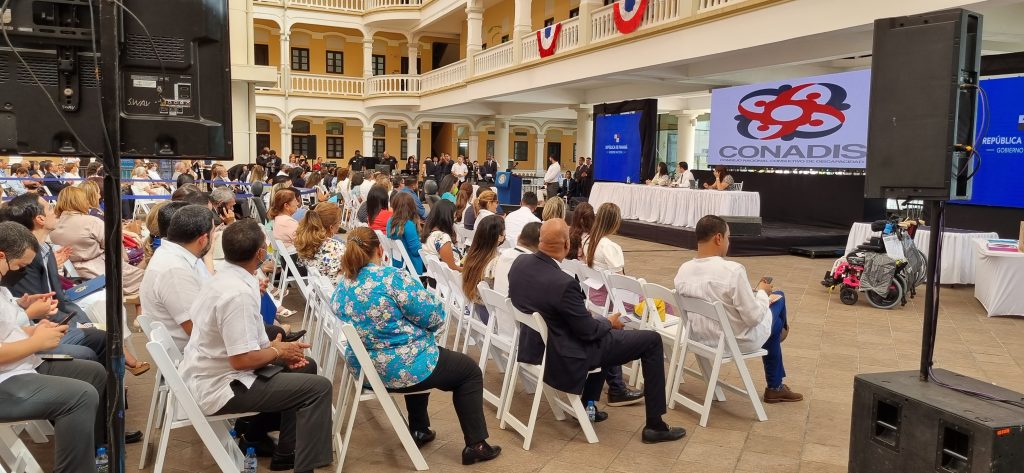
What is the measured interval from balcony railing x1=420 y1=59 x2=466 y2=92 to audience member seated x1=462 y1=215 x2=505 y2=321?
16643 mm

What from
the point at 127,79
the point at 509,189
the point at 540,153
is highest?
the point at 540,153

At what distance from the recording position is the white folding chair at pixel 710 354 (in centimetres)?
397

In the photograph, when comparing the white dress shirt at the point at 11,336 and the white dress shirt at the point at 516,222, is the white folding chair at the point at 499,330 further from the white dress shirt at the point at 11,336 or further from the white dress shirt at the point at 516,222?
the white dress shirt at the point at 516,222

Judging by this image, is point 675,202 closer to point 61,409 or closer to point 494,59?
point 494,59

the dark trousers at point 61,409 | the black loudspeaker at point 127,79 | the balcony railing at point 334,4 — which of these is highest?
the balcony railing at point 334,4

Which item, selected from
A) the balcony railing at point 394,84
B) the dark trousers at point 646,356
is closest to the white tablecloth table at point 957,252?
the dark trousers at point 646,356

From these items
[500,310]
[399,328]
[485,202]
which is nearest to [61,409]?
[399,328]

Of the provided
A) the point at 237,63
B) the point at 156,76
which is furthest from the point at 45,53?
the point at 237,63

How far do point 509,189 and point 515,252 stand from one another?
15.5 meters

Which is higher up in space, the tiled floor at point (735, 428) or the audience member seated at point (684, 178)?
the audience member seated at point (684, 178)

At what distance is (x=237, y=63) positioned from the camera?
1546cm

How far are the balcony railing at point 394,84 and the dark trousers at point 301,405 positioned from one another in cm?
2262

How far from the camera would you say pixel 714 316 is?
155 inches

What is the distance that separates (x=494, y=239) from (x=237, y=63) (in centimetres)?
1258
